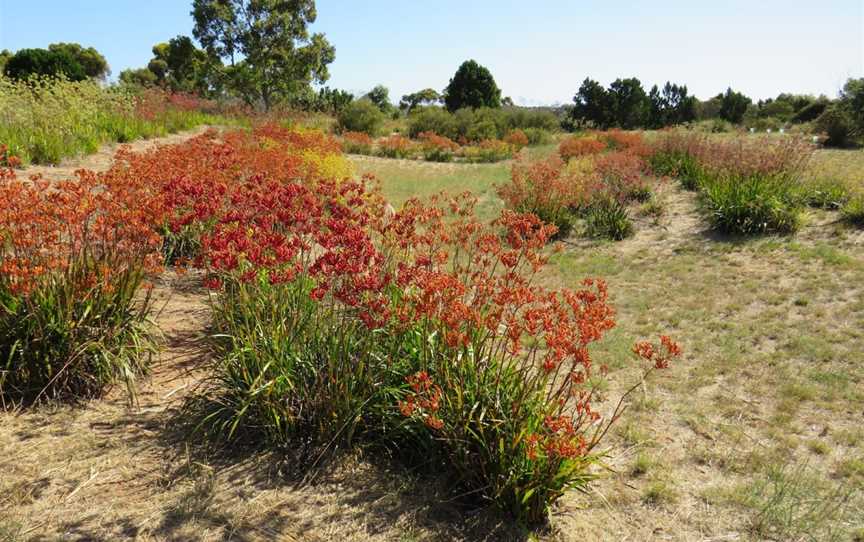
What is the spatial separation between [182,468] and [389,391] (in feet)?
3.39

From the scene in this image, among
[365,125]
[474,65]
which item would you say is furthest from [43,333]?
[474,65]

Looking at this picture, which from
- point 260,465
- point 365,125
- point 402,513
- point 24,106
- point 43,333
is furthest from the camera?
point 365,125

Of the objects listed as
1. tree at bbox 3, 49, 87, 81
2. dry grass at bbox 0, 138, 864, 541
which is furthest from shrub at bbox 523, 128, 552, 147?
tree at bbox 3, 49, 87, 81

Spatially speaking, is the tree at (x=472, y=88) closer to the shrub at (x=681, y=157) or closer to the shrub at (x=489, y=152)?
the shrub at (x=489, y=152)

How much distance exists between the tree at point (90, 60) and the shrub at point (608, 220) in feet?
137

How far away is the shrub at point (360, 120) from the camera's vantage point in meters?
23.7

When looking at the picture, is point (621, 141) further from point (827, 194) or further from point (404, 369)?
point (404, 369)

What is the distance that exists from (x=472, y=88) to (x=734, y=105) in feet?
44.2

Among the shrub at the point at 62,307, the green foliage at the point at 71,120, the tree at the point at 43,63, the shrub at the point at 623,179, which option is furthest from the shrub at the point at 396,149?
the shrub at the point at 62,307

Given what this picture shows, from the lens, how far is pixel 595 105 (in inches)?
1169

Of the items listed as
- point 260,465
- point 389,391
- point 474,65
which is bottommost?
point 260,465

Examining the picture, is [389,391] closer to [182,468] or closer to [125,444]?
[182,468]

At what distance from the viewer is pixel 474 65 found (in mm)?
30969

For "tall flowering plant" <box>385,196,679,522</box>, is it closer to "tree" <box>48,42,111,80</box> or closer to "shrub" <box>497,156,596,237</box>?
"shrub" <box>497,156,596,237</box>
